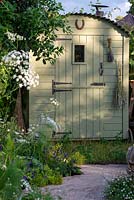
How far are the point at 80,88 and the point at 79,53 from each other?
625 mm

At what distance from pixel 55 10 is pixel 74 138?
11.5 feet

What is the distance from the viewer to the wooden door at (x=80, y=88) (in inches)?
364

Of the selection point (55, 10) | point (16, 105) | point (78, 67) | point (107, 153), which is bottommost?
point (107, 153)

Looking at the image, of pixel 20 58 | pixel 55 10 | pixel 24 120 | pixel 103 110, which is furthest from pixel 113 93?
pixel 20 58

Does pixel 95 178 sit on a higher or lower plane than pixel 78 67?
lower

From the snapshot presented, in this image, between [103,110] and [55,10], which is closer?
[55,10]

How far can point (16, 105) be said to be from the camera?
8.93 meters

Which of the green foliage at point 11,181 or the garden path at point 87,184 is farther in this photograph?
the garden path at point 87,184

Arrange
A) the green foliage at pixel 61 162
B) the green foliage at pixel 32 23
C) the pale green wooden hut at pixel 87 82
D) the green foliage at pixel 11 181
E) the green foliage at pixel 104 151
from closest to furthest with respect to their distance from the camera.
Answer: the green foliage at pixel 11 181 → the green foliage at pixel 32 23 → the green foliage at pixel 61 162 → the green foliage at pixel 104 151 → the pale green wooden hut at pixel 87 82

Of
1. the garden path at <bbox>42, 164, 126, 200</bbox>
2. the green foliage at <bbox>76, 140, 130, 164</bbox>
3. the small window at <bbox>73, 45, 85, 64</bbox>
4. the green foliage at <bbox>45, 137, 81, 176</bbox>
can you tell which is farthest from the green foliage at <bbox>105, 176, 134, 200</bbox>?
the small window at <bbox>73, 45, 85, 64</bbox>

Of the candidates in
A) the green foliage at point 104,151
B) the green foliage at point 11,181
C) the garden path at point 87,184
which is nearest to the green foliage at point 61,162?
the garden path at point 87,184

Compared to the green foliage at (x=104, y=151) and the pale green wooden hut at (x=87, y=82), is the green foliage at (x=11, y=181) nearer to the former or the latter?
the green foliage at (x=104, y=151)

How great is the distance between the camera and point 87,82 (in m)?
9.33

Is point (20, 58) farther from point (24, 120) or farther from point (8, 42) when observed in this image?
point (24, 120)
